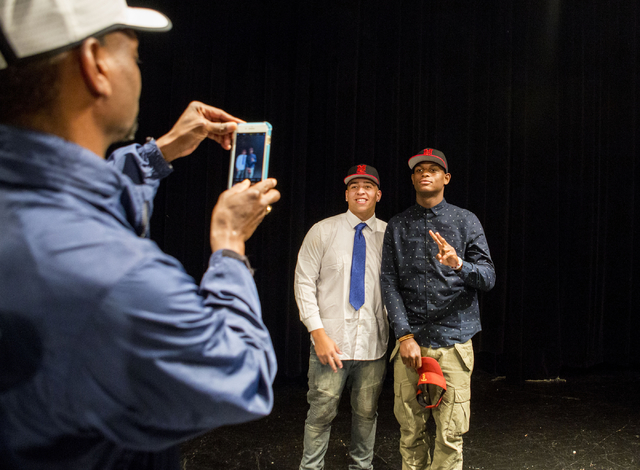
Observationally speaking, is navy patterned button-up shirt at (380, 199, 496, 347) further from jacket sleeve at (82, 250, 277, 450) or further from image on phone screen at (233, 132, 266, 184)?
jacket sleeve at (82, 250, 277, 450)

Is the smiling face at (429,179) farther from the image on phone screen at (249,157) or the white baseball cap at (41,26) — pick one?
the white baseball cap at (41,26)

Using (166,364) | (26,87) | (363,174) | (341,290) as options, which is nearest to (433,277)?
(341,290)

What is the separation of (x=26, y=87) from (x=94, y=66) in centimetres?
9

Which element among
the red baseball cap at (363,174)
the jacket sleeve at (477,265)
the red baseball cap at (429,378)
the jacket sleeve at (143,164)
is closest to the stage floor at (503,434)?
the red baseball cap at (429,378)

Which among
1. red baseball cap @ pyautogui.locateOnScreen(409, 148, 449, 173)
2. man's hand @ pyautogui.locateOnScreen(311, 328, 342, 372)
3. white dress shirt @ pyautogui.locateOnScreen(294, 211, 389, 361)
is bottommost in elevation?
man's hand @ pyautogui.locateOnScreen(311, 328, 342, 372)

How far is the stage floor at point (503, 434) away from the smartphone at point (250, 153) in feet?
6.29

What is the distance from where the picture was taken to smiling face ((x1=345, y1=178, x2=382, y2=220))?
2.31m

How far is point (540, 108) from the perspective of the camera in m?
3.66

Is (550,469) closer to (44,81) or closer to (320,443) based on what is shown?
(320,443)

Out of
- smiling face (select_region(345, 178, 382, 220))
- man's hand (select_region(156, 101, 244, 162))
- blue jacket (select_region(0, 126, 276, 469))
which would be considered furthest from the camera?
smiling face (select_region(345, 178, 382, 220))

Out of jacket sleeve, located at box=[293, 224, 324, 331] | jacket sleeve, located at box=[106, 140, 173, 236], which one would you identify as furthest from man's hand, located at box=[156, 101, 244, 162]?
jacket sleeve, located at box=[293, 224, 324, 331]

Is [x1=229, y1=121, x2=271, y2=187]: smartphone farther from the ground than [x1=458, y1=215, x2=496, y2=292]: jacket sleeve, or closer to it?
farther from the ground

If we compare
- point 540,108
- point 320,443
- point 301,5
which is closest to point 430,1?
point 301,5

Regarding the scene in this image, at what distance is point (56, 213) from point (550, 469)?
2.61 meters
